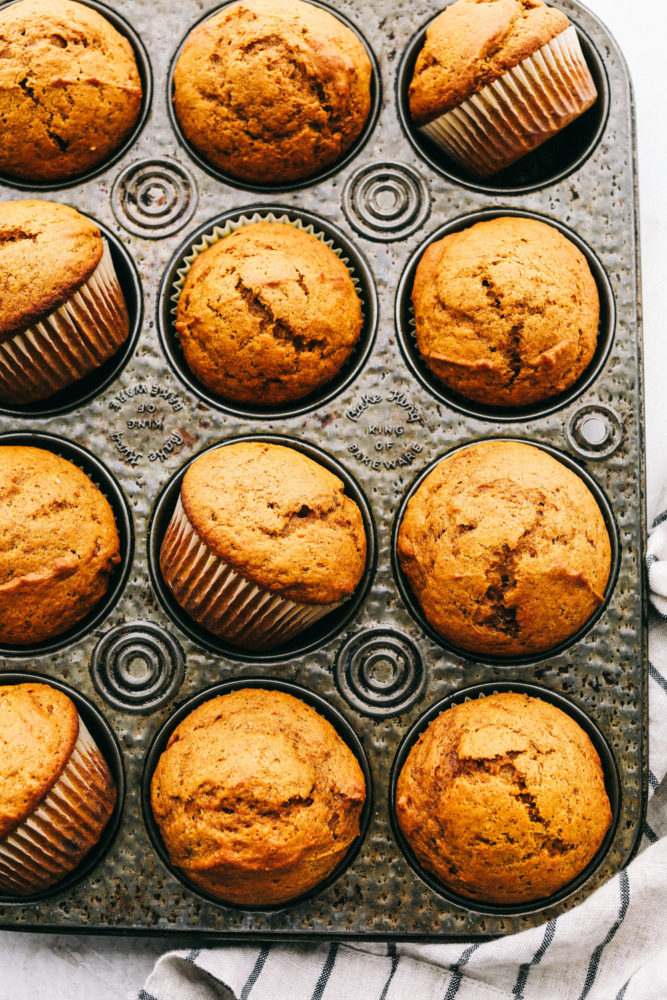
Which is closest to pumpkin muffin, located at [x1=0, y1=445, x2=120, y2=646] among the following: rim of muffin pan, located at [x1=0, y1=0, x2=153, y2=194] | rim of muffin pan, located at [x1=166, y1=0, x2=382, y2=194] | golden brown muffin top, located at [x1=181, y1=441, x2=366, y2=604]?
golden brown muffin top, located at [x1=181, y1=441, x2=366, y2=604]

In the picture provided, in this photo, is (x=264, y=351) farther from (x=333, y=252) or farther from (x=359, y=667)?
(x=359, y=667)

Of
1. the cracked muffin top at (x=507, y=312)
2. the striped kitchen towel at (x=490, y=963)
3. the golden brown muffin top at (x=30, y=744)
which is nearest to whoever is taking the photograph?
the golden brown muffin top at (x=30, y=744)

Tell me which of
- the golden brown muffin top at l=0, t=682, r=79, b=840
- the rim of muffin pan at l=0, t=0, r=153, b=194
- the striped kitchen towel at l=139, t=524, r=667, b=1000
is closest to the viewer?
the golden brown muffin top at l=0, t=682, r=79, b=840

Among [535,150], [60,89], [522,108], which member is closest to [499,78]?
[522,108]

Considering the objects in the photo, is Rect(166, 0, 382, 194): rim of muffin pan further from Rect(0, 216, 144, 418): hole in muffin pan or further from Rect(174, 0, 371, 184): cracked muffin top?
Rect(0, 216, 144, 418): hole in muffin pan

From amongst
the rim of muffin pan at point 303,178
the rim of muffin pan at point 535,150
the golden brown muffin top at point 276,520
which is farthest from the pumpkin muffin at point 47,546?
the rim of muffin pan at point 535,150

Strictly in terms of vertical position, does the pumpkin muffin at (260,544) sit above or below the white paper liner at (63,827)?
above

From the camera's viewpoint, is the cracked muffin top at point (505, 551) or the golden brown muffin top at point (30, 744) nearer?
the golden brown muffin top at point (30, 744)

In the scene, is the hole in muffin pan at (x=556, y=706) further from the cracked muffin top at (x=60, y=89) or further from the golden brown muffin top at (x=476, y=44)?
the cracked muffin top at (x=60, y=89)
